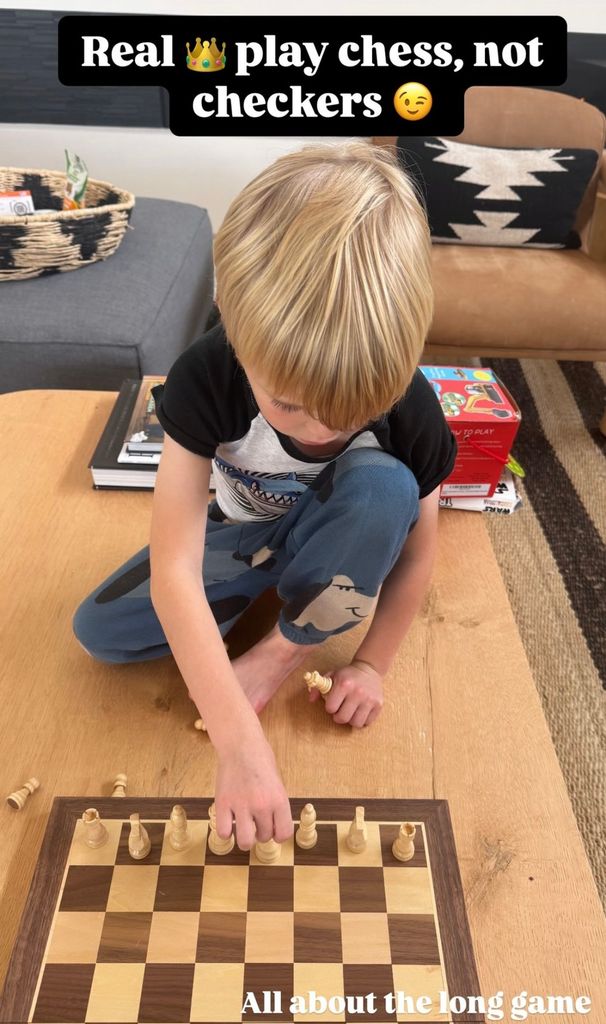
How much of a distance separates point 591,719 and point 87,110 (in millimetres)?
2213

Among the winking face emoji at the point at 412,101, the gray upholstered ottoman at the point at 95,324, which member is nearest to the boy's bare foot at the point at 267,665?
the gray upholstered ottoman at the point at 95,324

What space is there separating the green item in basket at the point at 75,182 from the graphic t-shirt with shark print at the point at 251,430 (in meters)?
1.03

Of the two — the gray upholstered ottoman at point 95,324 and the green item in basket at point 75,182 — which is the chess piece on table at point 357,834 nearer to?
the gray upholstered ottoman at point 95,324

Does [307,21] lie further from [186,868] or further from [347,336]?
[186,868]

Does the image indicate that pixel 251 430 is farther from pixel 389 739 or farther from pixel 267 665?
pixel 389 739

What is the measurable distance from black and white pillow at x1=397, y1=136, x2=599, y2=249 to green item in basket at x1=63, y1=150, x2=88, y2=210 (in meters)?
0.82

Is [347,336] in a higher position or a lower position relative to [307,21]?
lower

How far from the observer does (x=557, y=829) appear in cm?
75

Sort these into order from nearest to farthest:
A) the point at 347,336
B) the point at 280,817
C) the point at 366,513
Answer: the point at 347,336 → the point at 280,817 → the point at 366,513

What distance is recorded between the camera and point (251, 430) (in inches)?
32.6

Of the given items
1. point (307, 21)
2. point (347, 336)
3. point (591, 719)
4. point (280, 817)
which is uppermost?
point (307, 21)

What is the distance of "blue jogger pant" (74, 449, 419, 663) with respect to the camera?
31.5 inches

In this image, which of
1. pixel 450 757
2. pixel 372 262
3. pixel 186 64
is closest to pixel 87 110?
pixel 186 64

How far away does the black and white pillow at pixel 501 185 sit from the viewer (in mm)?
1890
